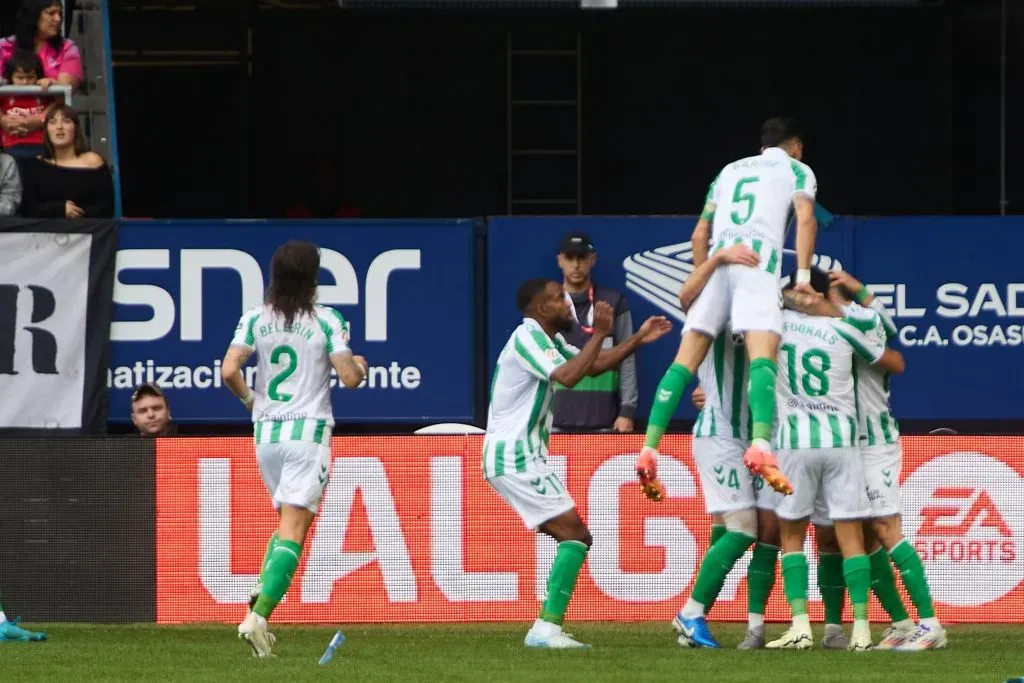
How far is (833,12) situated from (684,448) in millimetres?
7229

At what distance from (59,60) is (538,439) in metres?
5.56

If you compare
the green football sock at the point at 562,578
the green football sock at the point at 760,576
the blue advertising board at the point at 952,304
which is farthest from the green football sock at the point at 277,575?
the blue advertising board at the point at 952,304

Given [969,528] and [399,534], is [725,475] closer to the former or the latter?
[969,528]

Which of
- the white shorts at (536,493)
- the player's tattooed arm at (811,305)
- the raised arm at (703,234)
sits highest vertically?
the raised arm at (703,234)

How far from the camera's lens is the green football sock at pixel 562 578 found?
1047 centimetres

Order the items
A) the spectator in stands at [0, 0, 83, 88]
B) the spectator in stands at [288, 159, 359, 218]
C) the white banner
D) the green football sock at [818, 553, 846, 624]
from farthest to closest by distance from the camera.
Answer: the spectator in stands at [288, 159, 359, 218]
the spectator in stands at [0, 0, 83, 88]
the white banner
the green football sock at [818, 553, 846, 624]

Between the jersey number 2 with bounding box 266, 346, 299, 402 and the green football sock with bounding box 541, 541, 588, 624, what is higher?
the jersey number 2 with bounding box 266, 346, 299, 402

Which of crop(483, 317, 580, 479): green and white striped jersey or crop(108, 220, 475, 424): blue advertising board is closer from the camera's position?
crop(483, 317, 580, 479): green and white striped jersey

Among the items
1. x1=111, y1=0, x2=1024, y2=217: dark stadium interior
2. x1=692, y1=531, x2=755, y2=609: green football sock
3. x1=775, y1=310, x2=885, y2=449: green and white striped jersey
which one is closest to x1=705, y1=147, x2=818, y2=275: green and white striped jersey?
x1=775, y1=310, x2=885, y2=449: green and white striped jersey

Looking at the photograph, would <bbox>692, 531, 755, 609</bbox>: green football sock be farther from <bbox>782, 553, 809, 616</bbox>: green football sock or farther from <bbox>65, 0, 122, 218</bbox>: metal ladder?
<bbox>65, 0, 122, 218</bbox>: metal ladder

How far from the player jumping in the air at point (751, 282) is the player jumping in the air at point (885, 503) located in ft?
1.36

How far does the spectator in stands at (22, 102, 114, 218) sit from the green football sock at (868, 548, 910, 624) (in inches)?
228

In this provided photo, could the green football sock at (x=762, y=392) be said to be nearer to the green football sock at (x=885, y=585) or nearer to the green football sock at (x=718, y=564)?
the green football sock at (x=718, y=564)

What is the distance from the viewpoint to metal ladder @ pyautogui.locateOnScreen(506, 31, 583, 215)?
1878cm
